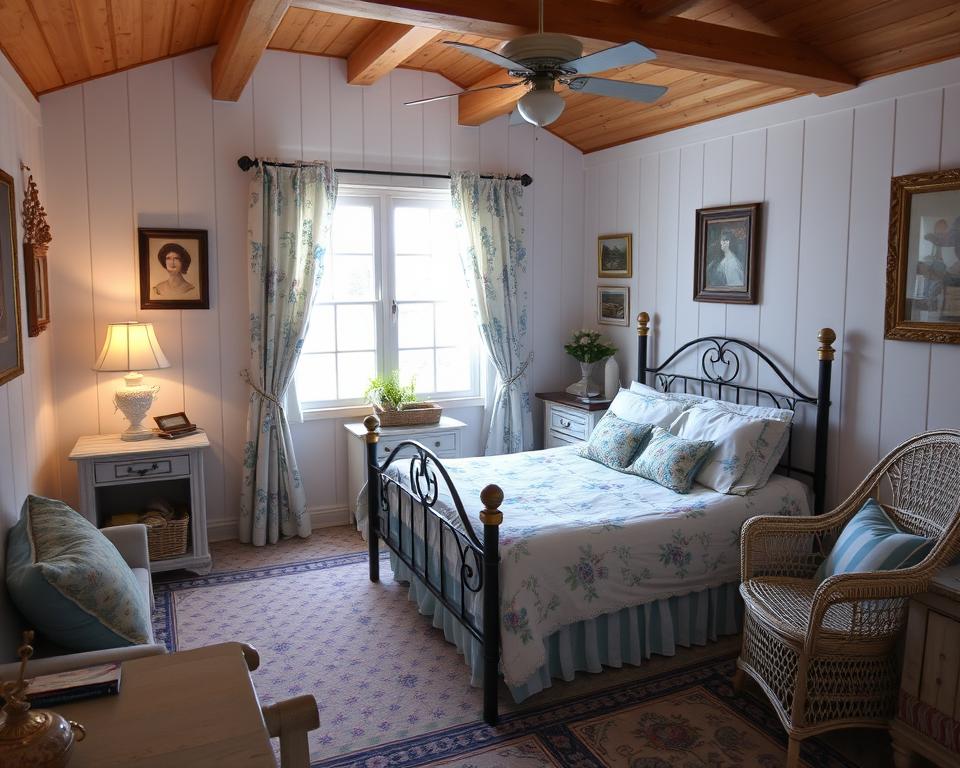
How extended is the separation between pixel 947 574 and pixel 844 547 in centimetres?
39

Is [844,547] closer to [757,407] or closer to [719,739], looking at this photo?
[719,739]

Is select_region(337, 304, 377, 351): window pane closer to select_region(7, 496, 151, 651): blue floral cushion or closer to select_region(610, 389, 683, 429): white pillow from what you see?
select_region(610, 389, 683, 429): white pillow

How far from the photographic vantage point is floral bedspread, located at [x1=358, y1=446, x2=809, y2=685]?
2929 mm

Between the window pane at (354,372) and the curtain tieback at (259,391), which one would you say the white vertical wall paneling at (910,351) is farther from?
the curtain tieback at (259,391)

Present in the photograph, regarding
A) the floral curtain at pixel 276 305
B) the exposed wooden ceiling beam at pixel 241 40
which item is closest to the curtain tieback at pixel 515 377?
the floral curtain at pixel 276 305

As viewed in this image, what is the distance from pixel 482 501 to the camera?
2861mm

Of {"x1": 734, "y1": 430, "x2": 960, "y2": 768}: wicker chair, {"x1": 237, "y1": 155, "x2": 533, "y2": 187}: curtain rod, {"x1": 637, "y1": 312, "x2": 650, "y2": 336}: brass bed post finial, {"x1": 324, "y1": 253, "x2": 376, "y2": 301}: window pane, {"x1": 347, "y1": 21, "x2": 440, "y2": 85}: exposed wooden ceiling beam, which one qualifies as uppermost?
{"x1": 347, "y1": 21, "x2": 440, "y2": 85}: exposed wooden ceiling beam

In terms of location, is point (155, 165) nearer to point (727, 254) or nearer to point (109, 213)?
point (109, 213)

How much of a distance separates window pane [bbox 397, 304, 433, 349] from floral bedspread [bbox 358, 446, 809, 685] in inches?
63.8

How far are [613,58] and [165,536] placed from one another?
3.31m

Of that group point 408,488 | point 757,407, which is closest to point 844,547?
point 757,407

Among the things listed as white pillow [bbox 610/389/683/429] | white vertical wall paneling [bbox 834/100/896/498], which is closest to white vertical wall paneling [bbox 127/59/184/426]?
white pillow [bbox 610/389/683/429]

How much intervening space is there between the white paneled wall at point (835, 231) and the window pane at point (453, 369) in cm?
146

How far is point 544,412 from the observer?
224 inches
